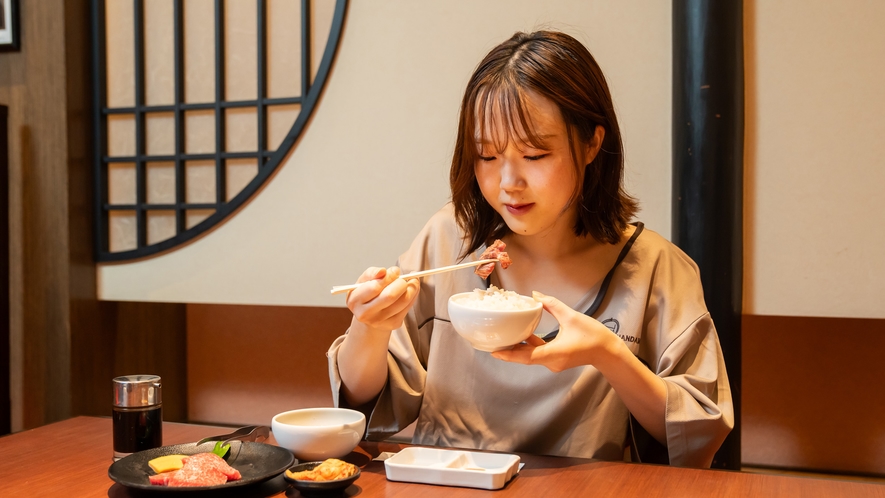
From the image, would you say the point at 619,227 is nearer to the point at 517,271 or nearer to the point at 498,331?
the point at 517,271

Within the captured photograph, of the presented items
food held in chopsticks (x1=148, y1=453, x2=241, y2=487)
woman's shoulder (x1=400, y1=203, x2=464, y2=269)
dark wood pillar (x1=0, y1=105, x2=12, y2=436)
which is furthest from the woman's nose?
dark wood pillar (x1=0, y1=105, x2=12, y2=436)

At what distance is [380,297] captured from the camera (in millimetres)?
1298

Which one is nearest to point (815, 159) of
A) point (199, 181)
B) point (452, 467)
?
point (452, 467)

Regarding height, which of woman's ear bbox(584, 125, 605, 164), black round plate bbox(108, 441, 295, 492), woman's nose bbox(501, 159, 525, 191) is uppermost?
woman's ear bbox(584, 125, 605, 164)

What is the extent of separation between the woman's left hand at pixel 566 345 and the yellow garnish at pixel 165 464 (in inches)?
21.1

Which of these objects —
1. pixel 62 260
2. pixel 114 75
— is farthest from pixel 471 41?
pixel 62 260

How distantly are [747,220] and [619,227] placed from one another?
823 mm

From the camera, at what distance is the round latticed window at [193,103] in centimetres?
277

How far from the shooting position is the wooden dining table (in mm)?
1104

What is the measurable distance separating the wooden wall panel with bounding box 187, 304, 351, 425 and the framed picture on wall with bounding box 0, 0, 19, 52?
1337mm

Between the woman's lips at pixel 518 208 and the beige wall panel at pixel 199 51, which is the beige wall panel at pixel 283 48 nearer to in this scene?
the beige wall panel at pixel 199 51

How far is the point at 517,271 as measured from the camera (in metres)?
1.67

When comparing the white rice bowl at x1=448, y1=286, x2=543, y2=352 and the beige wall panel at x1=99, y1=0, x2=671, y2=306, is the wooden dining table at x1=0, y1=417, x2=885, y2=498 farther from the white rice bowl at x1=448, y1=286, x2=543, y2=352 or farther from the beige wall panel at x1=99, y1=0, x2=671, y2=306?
the beige wall panel at x1=99, y1=0, x2=671, y2=306

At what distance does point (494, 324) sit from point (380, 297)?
0.76 feet
